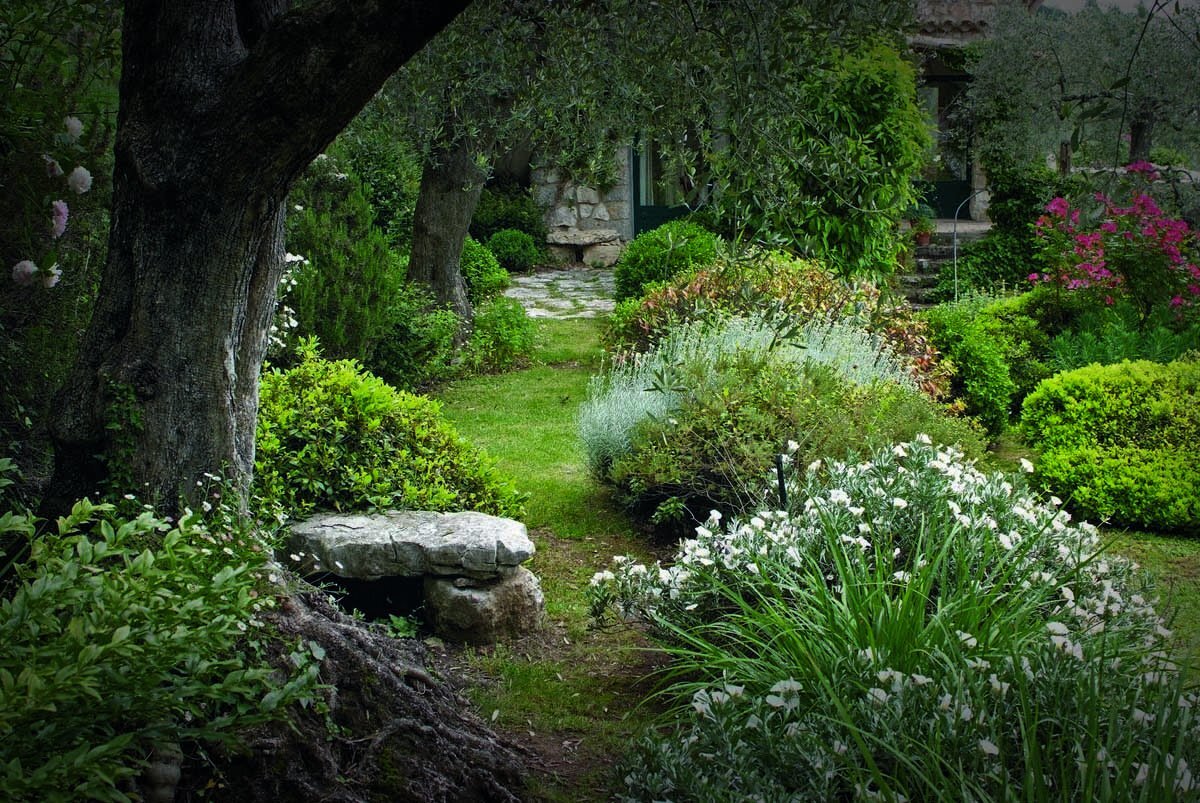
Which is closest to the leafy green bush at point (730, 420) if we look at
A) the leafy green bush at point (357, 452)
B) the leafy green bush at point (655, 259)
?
the leafy green bush at point (357, 452)

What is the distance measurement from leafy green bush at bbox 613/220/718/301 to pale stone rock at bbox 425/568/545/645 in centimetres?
793

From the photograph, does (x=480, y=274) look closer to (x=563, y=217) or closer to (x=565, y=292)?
(x=565, y=292)

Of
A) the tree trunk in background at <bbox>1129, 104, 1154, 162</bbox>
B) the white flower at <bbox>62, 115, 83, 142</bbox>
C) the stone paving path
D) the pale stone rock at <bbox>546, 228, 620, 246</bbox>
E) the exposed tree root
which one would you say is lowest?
the exposed tree root

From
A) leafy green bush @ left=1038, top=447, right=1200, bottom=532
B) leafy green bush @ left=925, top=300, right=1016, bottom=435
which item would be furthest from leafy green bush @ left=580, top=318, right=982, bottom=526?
leafy green bush @ left=925, top=300, right=1016, bottom=435

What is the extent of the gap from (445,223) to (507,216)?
8908 millimetres

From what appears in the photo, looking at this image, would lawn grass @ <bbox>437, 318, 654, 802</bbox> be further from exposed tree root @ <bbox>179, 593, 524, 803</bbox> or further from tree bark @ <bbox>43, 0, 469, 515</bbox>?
tree bark @ <bbox>43, 0, 469, 515</bbox>

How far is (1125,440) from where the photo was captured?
24.1 ft

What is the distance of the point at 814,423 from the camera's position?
665 cm

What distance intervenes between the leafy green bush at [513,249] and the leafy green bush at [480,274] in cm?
448

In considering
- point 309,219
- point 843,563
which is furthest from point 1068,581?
point 309,219

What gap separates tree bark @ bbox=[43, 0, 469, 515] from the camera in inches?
132

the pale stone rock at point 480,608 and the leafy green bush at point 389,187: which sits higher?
the leafy green bush at point 389,187

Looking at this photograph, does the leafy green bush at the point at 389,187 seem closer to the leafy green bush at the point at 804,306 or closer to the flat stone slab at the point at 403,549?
the leafy green bush at the point at 804,306

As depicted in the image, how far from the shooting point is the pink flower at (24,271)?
423cm
